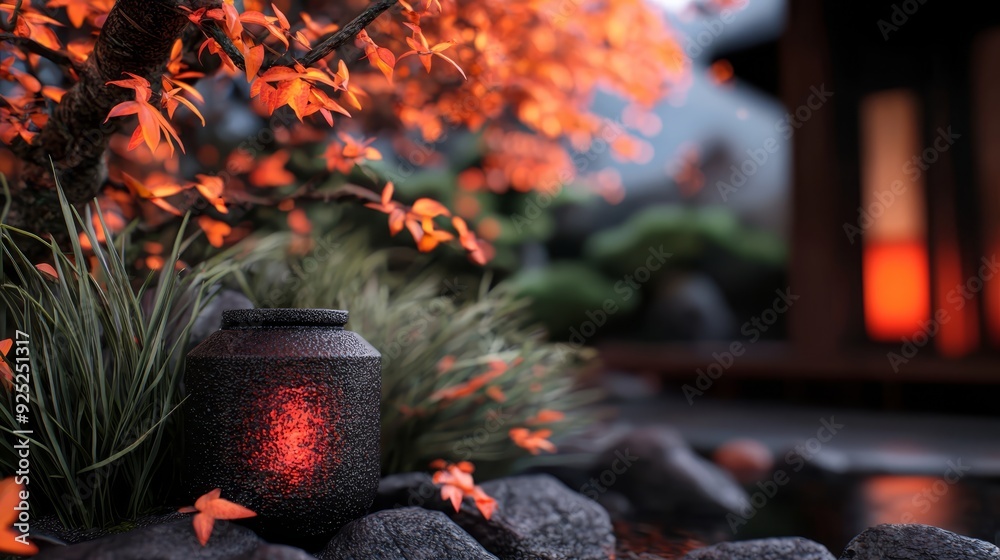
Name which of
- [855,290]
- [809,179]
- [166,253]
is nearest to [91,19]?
[166,253]

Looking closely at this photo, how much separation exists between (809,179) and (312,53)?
16.1 feet

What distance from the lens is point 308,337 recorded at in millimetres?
1659

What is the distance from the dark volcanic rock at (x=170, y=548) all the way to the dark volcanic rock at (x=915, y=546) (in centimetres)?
142

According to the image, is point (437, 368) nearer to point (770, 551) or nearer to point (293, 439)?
point (293, 439)

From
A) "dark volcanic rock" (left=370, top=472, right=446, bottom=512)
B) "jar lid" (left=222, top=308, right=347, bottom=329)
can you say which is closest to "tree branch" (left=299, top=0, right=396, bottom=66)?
"jar lid" (left=222, top=308, right=347, bottom=329)

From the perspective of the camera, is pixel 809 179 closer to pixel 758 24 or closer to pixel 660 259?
pixel 758 24

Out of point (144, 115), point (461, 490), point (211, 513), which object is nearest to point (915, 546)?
point (461, 490)

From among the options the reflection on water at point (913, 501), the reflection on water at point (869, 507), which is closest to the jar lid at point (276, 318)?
the reflection on water at point (869, 507)

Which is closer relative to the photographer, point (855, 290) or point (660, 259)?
point (855, 290)

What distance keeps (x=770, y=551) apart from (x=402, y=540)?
40.8 inches

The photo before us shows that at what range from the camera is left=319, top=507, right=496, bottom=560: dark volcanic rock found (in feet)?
5.35

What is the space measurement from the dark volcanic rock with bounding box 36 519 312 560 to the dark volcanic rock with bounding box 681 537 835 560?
3.85 ft

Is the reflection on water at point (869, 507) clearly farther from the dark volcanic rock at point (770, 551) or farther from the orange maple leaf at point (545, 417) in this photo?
the orange maple leaf at point (545, 417)

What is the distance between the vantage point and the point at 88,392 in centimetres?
161
